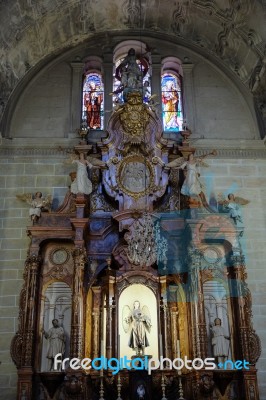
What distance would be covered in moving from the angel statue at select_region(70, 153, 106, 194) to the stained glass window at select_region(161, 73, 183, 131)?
261cm

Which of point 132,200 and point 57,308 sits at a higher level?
point 132,200

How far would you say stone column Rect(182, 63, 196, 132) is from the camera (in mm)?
14312

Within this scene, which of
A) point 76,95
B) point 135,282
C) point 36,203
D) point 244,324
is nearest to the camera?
point 244,324

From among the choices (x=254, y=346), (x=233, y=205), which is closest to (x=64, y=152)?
(x=233, y=205)

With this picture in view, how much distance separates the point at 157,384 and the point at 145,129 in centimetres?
600

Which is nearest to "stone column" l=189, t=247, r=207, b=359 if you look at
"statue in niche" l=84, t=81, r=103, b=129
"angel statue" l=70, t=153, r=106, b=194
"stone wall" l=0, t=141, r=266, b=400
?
"stone wall" l=0, t=141, r=266, b=400

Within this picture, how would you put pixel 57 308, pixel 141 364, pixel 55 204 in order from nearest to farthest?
pixel 141 364 < pixel 57 308 < pixel 55 204

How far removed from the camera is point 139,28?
15.4m

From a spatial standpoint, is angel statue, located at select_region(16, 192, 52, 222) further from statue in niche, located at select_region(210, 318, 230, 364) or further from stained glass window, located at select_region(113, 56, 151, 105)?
statue in niche, located at select_region(210, 318, 230, 364)

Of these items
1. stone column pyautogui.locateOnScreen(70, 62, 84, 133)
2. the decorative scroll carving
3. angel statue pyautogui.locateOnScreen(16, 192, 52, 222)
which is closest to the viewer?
the decorative scroll carving

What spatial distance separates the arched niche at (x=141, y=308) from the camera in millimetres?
10945

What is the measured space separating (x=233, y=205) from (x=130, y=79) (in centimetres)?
425

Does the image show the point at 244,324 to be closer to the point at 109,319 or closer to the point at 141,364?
the point at 141,364

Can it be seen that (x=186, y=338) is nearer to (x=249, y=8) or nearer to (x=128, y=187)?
(x=128, y=187)
